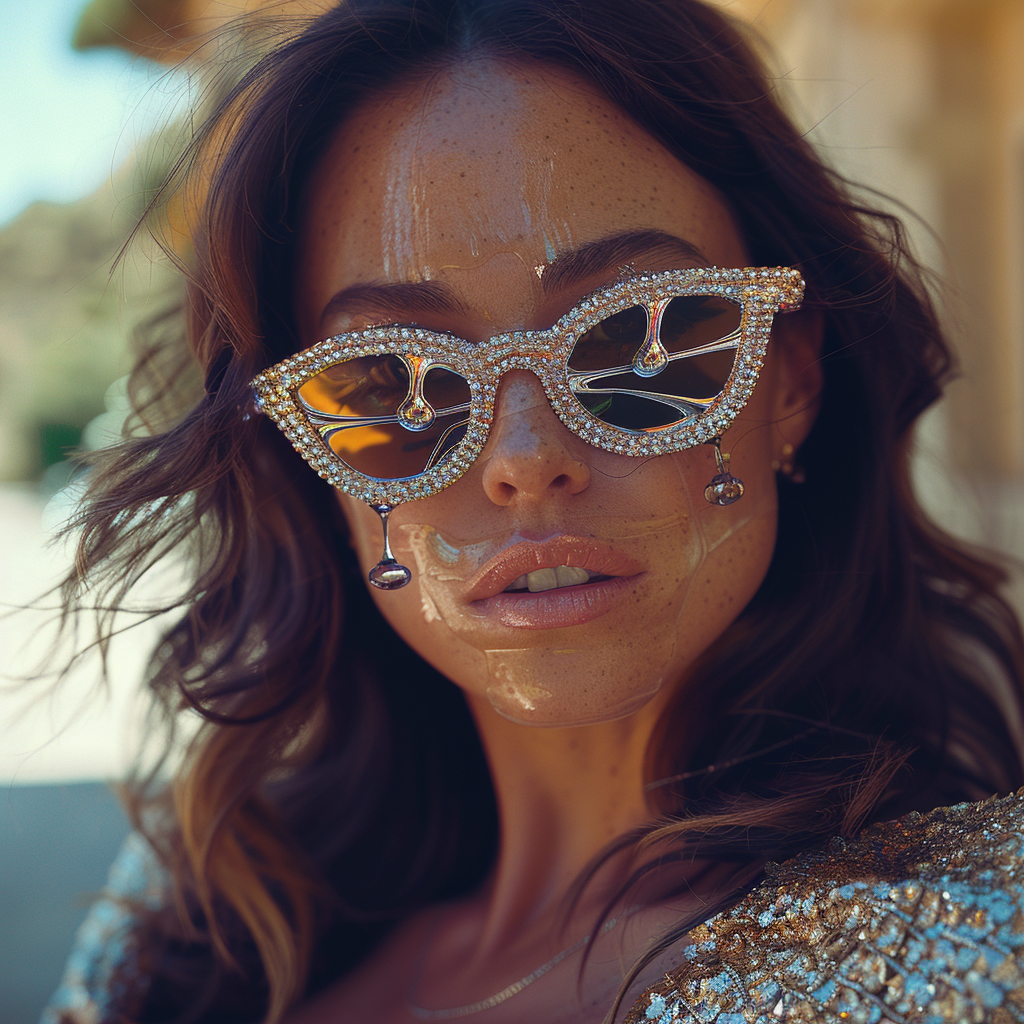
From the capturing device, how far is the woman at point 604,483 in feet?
3.43

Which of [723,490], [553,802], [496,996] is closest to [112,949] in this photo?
[496,996]

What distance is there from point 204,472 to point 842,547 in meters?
0.96

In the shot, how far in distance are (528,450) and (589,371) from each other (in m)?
0.12

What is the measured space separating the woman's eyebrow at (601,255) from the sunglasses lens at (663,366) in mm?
72

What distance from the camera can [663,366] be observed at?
1071 millimetres

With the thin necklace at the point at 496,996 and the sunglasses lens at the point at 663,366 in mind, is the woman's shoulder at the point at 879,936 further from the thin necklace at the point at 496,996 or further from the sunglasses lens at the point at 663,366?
the sunglasses lens at the point at 663,366

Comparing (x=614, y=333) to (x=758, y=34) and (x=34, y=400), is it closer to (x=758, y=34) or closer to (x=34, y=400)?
(x=758, y=34)

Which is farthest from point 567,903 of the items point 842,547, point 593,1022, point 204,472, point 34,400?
point 34,400

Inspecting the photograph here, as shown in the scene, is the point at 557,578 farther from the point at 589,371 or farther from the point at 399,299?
the point at 399,299

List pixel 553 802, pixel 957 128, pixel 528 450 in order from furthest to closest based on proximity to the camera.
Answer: pixel 957 128 → pixel 553 802 → pixel 528 450

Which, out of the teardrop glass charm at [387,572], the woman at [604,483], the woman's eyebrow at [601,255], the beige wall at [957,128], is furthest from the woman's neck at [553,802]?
the beige wall at [957,128]

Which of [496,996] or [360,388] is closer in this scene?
[360,388]

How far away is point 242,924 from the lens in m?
1.73

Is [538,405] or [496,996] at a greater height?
[538,405]
